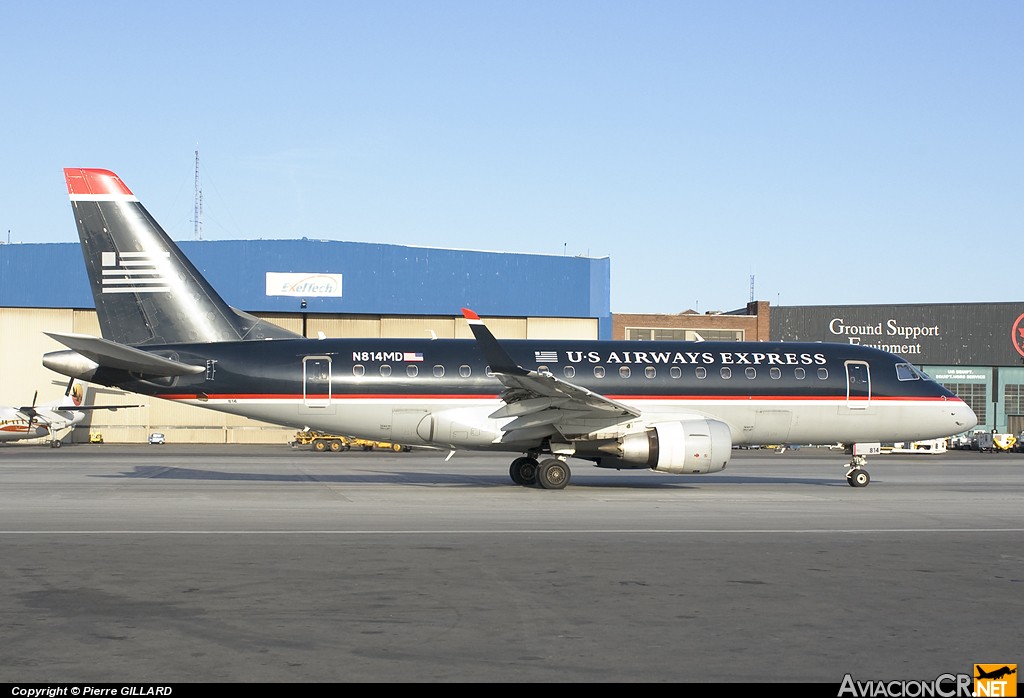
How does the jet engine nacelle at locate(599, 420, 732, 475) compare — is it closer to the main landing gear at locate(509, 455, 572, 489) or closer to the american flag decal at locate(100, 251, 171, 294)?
the main landing gear at locate(509, 455, 572, 489)

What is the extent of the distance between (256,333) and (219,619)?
17.2 m

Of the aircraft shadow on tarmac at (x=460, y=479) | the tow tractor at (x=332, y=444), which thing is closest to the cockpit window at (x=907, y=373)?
the aircraft shadow on tarmac at (x=460, y=479)

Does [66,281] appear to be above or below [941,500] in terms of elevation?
above

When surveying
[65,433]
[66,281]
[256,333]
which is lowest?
[65,433]

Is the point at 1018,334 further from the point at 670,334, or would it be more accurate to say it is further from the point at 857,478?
the point at 857,478

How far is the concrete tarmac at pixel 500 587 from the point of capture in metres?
8.03

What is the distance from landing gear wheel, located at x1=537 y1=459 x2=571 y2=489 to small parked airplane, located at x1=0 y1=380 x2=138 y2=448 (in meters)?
32.1

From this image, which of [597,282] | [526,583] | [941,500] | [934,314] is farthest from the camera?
[934,314]

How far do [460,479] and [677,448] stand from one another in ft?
24.6

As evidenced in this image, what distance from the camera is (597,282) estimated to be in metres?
60.2

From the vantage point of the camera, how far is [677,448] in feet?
76.4

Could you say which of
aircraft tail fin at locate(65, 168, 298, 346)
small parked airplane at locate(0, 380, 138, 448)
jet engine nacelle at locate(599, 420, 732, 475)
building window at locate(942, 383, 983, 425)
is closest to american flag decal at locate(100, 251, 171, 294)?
aircraft tail fin at locate(65, 168, 298, 346)

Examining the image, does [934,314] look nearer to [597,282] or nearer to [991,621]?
[597,282]

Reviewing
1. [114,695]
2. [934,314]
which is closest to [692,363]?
[114,695]
